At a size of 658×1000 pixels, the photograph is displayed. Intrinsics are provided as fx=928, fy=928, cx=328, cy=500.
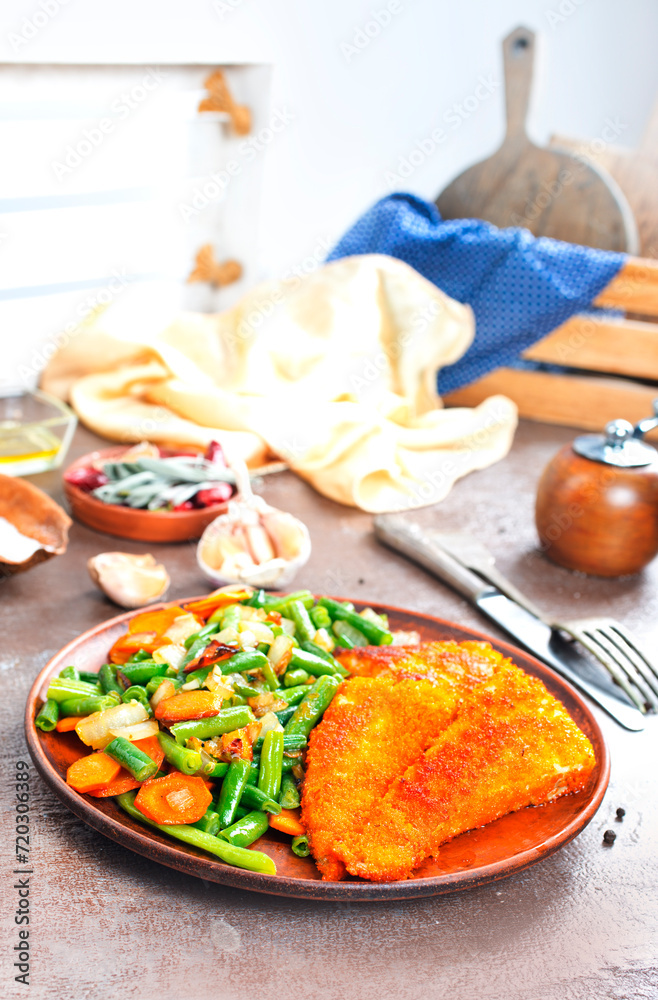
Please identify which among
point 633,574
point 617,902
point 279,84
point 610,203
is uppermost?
point 279,84

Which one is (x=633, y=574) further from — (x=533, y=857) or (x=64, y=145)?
(x=64, y=145)

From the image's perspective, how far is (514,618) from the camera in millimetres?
1237

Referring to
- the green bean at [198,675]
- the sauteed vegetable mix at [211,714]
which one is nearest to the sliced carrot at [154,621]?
the sauteed vegetable mix at [211,714]

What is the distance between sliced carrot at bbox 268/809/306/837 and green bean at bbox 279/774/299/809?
0.04 feet

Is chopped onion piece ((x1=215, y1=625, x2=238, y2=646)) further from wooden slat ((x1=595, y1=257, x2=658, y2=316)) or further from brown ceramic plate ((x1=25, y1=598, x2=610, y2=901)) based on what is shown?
wooden slat ((x1=595, y1=257, x2=658, y2=316))

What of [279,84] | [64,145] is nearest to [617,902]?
[64,145]

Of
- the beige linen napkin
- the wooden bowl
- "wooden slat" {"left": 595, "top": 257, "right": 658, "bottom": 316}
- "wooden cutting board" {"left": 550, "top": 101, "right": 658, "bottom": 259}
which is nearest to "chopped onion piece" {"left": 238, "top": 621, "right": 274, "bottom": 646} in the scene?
the wooden bowl

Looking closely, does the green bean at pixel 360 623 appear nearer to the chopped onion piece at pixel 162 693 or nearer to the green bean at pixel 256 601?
the green bean at pixel 256 601

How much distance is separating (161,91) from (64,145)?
33 centimetres

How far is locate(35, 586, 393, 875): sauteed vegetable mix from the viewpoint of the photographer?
2.65ft

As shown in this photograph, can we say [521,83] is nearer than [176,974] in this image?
No

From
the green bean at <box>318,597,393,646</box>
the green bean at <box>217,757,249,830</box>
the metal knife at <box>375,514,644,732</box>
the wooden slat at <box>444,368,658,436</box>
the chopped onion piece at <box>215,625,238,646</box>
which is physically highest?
the chopped onion piece at <box>215,625,238,646</box>

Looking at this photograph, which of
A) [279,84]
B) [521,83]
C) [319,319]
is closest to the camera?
[319,319]

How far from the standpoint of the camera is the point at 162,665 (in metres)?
0.96
